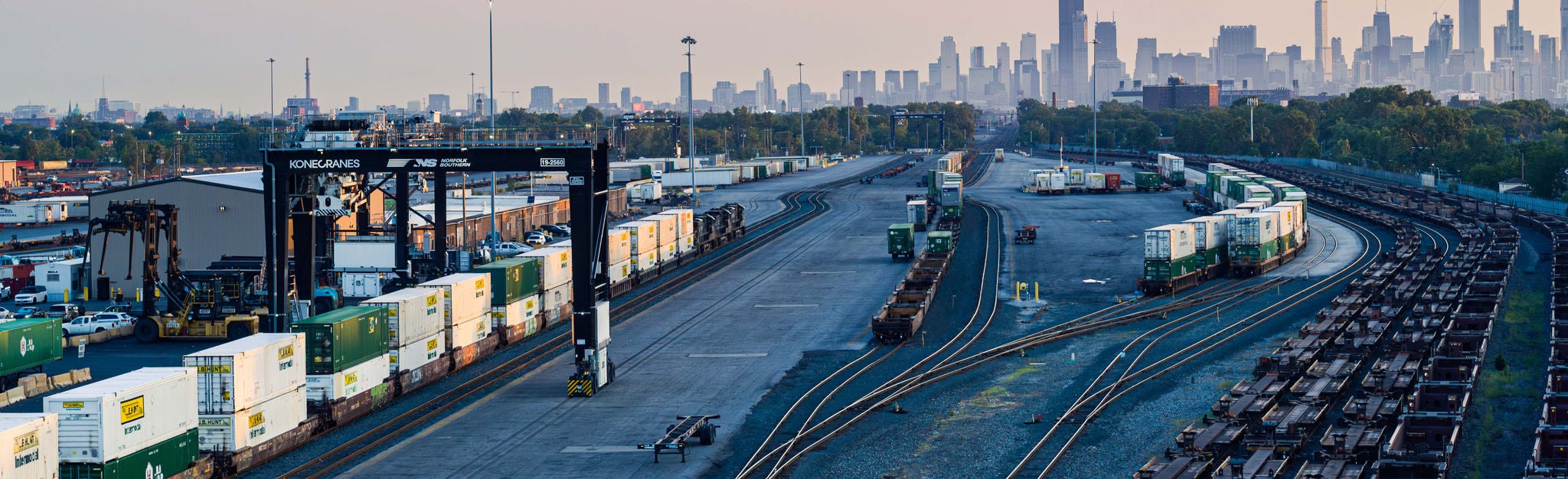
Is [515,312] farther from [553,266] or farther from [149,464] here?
[149,464]

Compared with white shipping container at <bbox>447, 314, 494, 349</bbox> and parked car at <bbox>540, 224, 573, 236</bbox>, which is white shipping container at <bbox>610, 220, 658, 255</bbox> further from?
parked car at <bbox>540, 224, 573, 236</bbox>

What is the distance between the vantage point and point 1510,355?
5138cm

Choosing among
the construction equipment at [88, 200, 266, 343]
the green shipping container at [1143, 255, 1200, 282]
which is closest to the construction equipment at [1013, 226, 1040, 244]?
the green shipping container at [1143, 255, 1200, 282]

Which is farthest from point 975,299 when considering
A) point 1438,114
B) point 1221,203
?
point 1438,114

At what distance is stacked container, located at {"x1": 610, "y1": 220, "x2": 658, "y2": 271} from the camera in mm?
76250

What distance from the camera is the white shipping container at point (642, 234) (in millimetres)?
76312

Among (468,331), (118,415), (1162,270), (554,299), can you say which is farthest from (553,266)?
(118,415)

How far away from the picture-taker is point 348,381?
137ft

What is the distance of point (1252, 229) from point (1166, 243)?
8991 millimetres

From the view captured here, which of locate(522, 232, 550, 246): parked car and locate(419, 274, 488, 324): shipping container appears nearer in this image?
locate(419, 274, 488, 324): shipping container

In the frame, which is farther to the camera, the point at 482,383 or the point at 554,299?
the point at 554,299

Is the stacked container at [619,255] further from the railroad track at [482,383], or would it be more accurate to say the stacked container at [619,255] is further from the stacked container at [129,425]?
the stacked container at [129,425]

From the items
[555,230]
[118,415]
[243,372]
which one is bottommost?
[118,415]

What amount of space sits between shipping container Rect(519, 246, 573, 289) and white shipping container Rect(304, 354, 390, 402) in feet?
52.2
